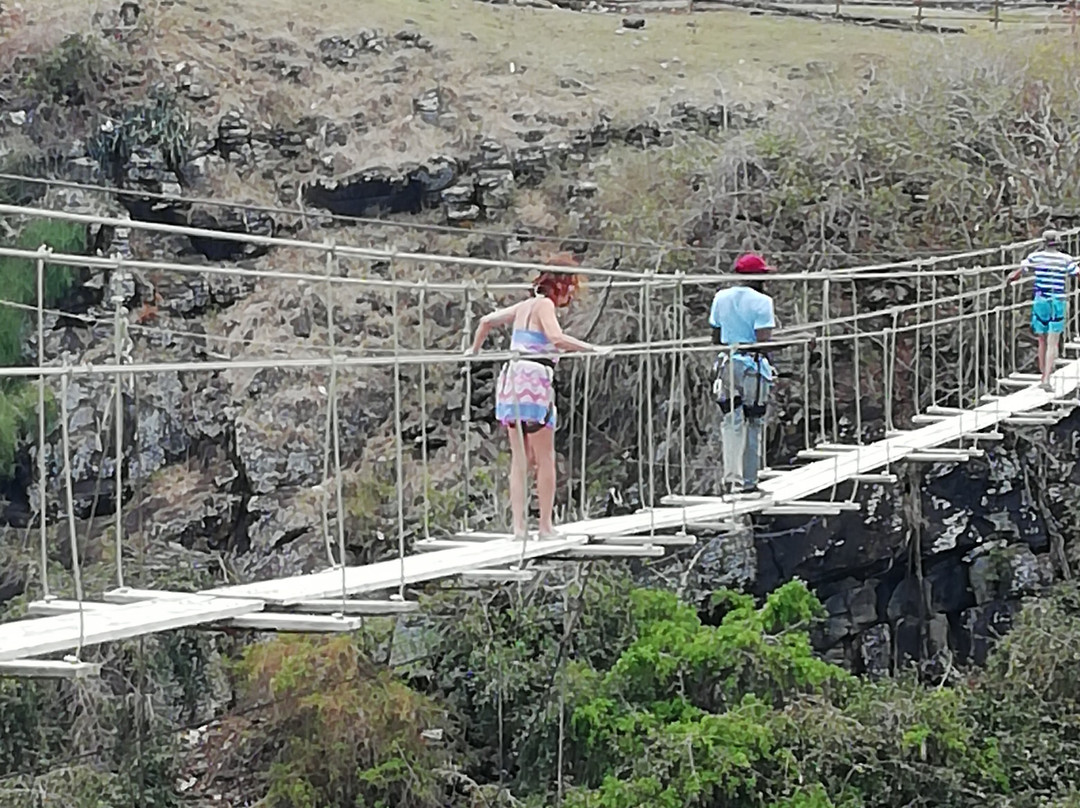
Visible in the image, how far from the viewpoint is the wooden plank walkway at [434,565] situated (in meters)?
2.51

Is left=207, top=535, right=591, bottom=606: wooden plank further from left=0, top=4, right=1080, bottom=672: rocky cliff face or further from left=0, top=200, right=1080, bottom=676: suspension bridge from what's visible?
left=0, top=4, right=1080, bottom=672: rocky cliff face

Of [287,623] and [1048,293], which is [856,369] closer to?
[1048,293]

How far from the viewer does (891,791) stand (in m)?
5.63

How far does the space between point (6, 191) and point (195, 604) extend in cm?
644

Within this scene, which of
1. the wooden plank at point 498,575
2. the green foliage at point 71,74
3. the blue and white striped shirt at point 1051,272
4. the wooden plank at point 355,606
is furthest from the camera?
the green foliage at point 71,74

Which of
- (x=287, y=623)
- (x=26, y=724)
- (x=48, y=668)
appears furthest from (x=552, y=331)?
(x=26, y=724)

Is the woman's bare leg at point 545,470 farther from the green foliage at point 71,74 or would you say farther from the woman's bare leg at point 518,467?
the green foliage at point 71,74

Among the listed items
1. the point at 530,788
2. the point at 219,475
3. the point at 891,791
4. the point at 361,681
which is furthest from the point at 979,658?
the point at 219,475

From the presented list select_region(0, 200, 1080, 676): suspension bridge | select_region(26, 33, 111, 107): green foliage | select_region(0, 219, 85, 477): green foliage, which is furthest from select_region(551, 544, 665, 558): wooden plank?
select_region(26, 33, 111, 107): green foliage

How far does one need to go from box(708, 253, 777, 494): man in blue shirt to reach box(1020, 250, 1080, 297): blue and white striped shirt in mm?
1656

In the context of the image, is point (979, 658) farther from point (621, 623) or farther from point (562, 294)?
point (562, 294)

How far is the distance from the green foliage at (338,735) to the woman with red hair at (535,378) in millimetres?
2470

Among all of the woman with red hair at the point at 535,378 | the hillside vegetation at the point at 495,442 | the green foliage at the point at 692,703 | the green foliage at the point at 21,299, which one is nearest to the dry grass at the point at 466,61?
the hillside vegetation at the point at 495,442

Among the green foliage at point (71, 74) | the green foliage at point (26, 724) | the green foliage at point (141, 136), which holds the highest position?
the green foliage at point (71, 74)
